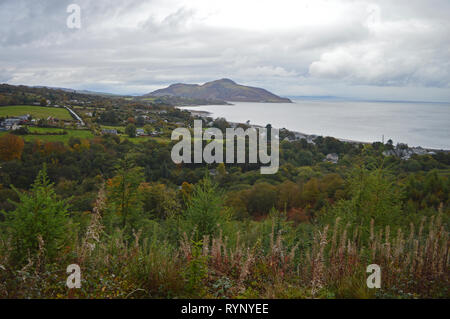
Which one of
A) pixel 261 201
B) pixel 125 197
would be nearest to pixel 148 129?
pixel 261 201

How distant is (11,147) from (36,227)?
43252 mm

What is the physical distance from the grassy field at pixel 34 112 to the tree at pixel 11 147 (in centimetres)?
1126

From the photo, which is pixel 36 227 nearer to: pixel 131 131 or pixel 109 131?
pixel 131 131

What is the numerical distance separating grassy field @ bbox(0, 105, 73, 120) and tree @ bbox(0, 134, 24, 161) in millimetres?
11258

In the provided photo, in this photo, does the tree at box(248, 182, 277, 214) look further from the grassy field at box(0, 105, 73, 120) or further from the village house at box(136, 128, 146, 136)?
the grassy field at box(0, 105, 73, 120)

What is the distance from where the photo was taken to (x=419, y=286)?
3609 mm

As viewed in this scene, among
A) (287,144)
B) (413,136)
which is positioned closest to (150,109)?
(287,144)

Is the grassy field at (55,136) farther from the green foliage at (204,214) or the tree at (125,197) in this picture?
the green foliage at (204,214)

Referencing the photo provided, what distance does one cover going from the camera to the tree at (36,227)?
390cm

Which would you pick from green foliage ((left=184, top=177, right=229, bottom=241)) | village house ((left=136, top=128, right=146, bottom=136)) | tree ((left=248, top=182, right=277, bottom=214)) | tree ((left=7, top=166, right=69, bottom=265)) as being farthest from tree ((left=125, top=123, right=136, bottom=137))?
tree ((left=7, top=166, right=69, bottom=265))

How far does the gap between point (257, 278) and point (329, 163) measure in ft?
152

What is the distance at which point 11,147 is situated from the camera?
38062 mm

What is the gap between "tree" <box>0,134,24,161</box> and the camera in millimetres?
36594
